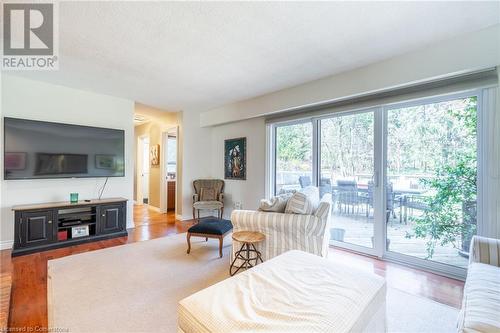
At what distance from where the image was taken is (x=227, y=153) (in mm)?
5242

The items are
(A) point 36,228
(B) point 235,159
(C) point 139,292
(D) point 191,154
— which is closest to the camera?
(C) point 139,292

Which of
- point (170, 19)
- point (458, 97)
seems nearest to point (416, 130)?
point (458, 97)

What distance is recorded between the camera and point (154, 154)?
6.37 meters

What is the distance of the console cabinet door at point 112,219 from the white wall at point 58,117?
453 millimetres

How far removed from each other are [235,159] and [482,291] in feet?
13.6

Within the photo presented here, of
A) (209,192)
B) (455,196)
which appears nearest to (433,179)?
(455,196)

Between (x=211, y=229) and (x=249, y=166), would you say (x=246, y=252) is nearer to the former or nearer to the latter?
(x=211, y=229)

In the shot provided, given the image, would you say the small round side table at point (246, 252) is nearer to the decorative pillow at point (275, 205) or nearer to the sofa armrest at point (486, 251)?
the decorative pillow at point (275, 205)

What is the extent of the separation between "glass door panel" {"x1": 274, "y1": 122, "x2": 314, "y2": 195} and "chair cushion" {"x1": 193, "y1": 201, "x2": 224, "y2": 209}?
4.27ft

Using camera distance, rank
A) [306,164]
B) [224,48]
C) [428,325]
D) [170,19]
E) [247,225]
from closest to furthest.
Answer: [428,325] < [170,19] < [224,48] < [247,225] < [306,164]

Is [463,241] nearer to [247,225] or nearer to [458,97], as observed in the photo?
[458,97]

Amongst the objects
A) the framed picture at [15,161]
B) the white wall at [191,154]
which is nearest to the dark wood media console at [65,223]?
the framed picture at [15,161]

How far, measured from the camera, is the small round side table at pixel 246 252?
2.44 m

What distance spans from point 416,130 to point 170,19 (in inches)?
117
